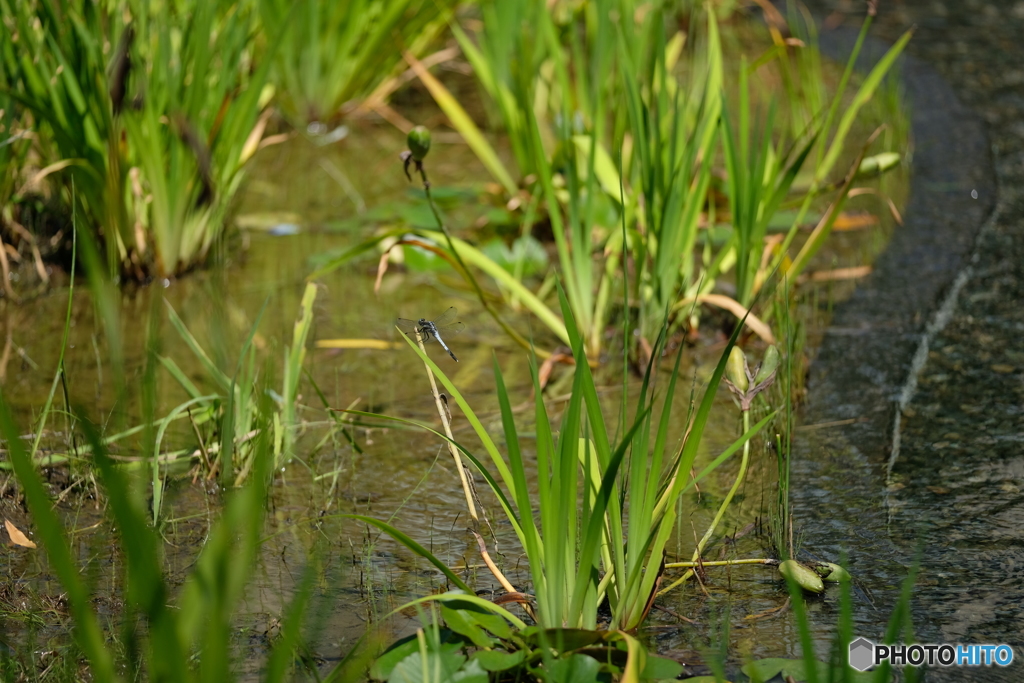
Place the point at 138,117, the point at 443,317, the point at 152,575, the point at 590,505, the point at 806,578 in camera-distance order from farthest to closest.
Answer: the point at 138,117 → the point at 443,317 → the point at 806,578 → the point at 590,505 → the point at 152,575

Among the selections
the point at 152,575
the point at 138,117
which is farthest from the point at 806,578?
the point at 138,117

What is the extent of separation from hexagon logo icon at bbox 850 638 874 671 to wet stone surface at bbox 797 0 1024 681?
3 centimetres

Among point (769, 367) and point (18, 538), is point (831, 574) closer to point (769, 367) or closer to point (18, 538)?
point (769, 367)

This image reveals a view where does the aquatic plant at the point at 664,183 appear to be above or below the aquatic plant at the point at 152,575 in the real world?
below

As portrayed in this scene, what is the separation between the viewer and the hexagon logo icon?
4.28 ft

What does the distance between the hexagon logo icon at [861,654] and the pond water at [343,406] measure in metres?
0.04

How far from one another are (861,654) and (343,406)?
1132 mm

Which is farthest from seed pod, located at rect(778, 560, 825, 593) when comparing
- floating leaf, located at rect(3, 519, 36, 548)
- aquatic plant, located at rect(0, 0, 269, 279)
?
aquatic plant, located at rect(0, 0, 269, 279)

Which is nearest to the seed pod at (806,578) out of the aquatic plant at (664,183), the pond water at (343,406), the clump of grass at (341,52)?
the pond water at (343,406)

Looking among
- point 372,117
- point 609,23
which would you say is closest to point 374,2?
point 372,117

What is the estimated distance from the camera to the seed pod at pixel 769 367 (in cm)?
157

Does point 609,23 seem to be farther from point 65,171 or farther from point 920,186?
point 65,171

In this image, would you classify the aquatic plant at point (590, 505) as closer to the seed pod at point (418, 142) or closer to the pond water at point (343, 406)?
the pond water at point (343, 406)

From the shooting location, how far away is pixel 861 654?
1.32 m
